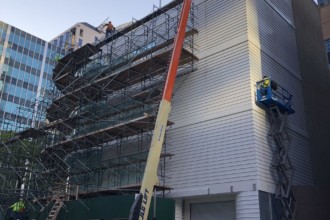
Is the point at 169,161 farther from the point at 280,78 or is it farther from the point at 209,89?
the point at 280,78

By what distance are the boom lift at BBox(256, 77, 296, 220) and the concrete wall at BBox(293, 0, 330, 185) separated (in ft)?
14.5

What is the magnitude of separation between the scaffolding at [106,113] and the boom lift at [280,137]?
5156 millimetres

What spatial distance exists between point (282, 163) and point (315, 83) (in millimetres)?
10520

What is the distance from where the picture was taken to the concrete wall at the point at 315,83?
2370 cm

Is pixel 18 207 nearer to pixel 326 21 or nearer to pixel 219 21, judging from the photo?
pixel 219 21

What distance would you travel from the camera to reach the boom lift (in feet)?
60.7

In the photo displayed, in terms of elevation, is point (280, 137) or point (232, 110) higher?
point (232, 110)

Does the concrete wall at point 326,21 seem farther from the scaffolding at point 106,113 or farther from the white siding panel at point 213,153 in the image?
the white siding panel at point 213,153

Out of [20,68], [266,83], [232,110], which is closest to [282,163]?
[232,110]

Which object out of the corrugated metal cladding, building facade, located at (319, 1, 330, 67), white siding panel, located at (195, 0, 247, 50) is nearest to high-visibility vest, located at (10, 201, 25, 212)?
the corrugated metal cladding

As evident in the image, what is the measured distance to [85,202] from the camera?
21.1 m

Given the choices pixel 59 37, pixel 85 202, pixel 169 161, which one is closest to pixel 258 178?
pixel 169 161

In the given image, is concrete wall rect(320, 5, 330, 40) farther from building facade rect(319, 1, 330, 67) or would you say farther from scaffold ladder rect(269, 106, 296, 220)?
scaffold ladder rect(269, 106, 296, 220)

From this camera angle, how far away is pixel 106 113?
26156 millimetres
